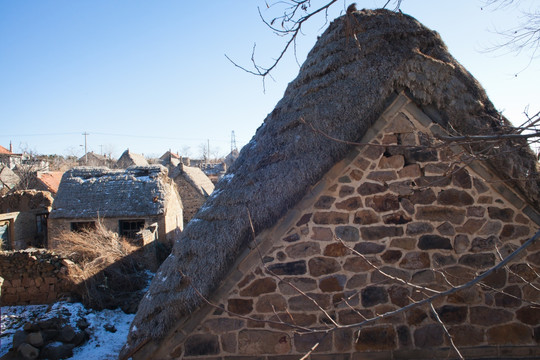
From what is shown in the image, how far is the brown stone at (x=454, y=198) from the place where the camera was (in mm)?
3854

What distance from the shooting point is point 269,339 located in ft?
11.9

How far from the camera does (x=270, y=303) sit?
3.68m

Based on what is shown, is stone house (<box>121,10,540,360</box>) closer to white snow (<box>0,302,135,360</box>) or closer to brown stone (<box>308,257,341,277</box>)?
brown stone (<box>308,257,341,277</box>)

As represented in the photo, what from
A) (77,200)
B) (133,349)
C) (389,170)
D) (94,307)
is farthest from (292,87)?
(77,200)

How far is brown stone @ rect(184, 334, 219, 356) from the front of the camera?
362 cm

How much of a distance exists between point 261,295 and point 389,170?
187 cm

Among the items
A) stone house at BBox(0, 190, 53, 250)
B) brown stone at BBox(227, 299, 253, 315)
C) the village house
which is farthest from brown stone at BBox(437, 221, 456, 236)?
the village house

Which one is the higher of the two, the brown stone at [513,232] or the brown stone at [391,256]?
the brown stone at [513,232]

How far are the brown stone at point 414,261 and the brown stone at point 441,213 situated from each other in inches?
16.3

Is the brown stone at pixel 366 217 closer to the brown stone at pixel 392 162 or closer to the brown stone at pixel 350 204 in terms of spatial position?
the brown stone at pixel 350 204

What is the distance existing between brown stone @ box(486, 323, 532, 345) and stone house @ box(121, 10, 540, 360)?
0.04ft

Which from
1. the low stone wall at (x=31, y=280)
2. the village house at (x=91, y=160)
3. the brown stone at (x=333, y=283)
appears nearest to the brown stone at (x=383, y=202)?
the brown stone at (x=333, y=283)

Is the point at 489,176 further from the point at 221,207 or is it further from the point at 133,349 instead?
the point at 133,349

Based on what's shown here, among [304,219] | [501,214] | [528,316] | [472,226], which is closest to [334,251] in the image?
[304,219]
